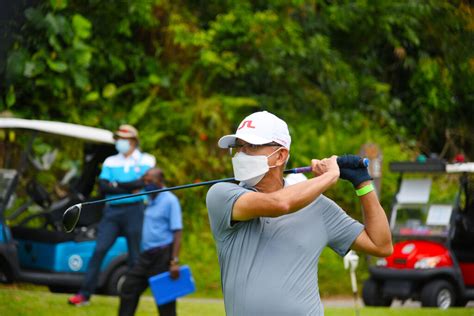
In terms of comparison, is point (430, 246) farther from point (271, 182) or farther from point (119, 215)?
point (271, 182)

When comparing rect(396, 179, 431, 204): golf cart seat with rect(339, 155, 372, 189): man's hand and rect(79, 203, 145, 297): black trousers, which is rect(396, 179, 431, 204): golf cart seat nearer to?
rect(79, 203, 145, 297): black trousers

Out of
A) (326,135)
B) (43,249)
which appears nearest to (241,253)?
(43,249)

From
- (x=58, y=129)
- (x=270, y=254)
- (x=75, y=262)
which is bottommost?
(x=75, y=262)

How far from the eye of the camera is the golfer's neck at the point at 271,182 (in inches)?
178

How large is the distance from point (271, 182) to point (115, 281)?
8385mm

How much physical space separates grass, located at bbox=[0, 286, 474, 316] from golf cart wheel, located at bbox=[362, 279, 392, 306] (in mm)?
1088

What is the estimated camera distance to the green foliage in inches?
673

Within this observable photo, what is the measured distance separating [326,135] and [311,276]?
14164mm

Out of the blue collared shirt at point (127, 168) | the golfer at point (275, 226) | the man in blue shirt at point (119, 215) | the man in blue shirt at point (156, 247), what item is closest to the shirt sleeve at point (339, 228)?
the golfer at point (275, 226)

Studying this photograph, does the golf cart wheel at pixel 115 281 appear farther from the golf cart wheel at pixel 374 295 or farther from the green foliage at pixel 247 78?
the golf cart wheel at pixel 374 295

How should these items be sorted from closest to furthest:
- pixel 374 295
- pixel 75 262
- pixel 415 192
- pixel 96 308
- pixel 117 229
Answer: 1. pixel 96 308
2. pixel 117 229
3. pixel 75 262
4. pixel 374 295
5. pixel 415 192

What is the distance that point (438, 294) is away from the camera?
12.9 m

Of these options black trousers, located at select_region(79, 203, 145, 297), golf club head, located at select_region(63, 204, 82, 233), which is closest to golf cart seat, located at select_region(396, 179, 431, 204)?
black trousers, located at select_region(79, 203, 145, 297)

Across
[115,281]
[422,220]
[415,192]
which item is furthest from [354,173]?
[415,192]
